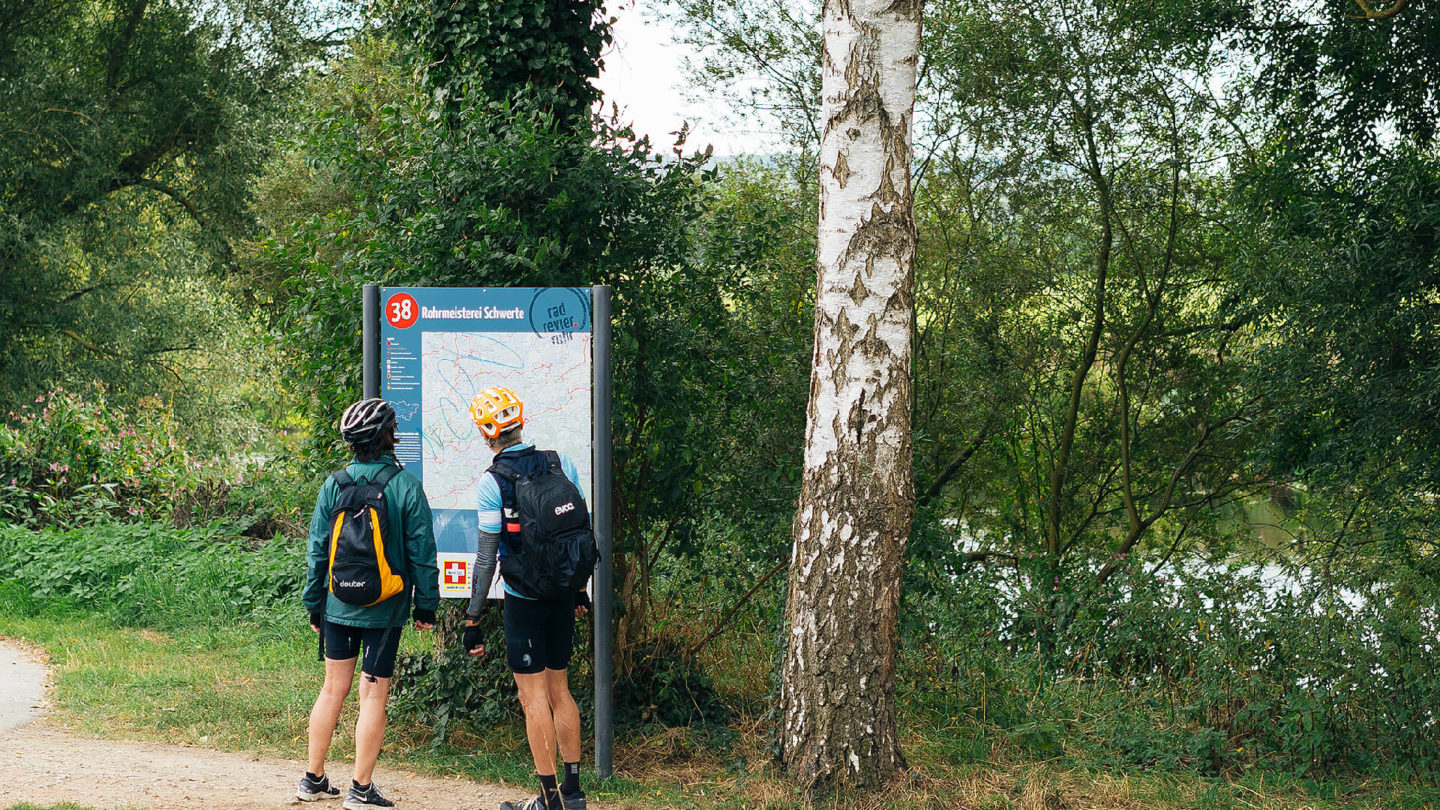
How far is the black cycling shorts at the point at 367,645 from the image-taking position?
5066 millimetres

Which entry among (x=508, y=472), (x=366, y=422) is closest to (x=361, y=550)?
(x=366, y=422)

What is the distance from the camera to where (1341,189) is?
34.3 feet

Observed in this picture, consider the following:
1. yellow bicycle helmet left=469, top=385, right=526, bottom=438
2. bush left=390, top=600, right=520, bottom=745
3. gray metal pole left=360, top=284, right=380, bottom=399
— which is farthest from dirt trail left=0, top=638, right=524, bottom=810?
gray metal pole left=360, top=284, right=380, bottom=399

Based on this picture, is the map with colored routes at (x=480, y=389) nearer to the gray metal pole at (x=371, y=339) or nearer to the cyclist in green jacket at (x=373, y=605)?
the gray metal pole at (x=371, y=339)

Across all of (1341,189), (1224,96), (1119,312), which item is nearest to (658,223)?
(1341,189)

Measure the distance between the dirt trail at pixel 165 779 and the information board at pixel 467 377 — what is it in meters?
1.01

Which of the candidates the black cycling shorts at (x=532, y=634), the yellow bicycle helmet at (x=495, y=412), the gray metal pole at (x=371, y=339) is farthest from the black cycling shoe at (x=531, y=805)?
the gray metal pole at (x=371, y=339)

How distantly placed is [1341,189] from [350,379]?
894 cm

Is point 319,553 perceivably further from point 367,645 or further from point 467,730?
point 467,730

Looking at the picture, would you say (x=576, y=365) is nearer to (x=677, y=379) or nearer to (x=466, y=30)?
(x=677, y=379)

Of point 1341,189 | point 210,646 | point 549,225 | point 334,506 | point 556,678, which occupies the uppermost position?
point 1341,189

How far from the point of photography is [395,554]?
5016 mm

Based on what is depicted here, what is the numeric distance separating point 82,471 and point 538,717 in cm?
1082

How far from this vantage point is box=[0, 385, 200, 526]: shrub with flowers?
41.9ft
